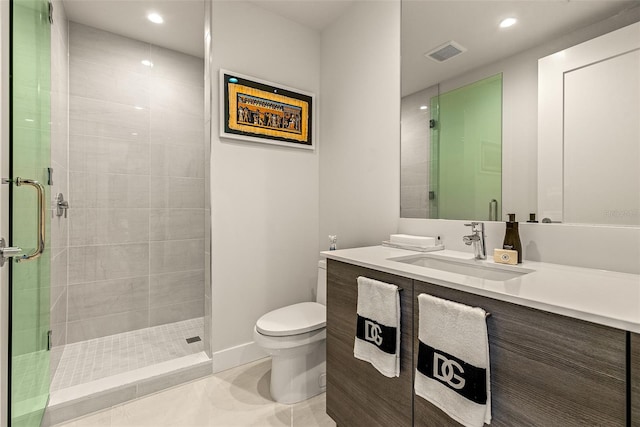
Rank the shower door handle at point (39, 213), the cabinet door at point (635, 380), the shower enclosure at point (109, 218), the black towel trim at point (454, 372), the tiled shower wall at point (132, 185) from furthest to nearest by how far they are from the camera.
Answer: the tiled shower wall at point (132, 185)
the shower enclosure at point (109, 218)
the shower door handle at point (39, 213)
the black towel trim at point (454, 372)
the cabinet door at point (635, 380)

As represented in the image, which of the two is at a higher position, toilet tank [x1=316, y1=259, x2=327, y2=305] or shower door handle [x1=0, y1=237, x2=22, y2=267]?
shower door handle [x1=0, y1=237, x2=22, y2=267]

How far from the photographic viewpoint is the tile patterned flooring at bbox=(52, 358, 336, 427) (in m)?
1.54

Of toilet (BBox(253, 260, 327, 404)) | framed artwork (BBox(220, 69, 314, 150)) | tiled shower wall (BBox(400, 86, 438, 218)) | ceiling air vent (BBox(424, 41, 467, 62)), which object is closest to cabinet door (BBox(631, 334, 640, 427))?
tiled shower wall (BBox(400, 86, 438, 218))

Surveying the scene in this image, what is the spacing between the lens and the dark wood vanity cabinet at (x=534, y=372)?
0.62 meters

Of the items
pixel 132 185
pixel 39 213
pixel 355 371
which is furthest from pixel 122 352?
pixel 355 371

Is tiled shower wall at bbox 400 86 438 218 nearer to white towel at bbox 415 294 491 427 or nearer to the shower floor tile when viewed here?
white towel at bbox 415 294 491 427

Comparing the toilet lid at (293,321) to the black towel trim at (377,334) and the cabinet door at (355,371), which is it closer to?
the cabinet door at (355,371)

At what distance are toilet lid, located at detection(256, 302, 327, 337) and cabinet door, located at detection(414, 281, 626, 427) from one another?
1.01 meters

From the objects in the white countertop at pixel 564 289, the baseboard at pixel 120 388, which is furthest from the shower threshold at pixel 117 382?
the white countertop at pixel 564 289

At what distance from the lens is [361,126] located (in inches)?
82.5

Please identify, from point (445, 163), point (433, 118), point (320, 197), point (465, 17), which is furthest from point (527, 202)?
point (320, 197)

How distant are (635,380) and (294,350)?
4.51 ft

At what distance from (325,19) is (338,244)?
1765 mm

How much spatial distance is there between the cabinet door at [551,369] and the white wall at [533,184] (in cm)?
57
